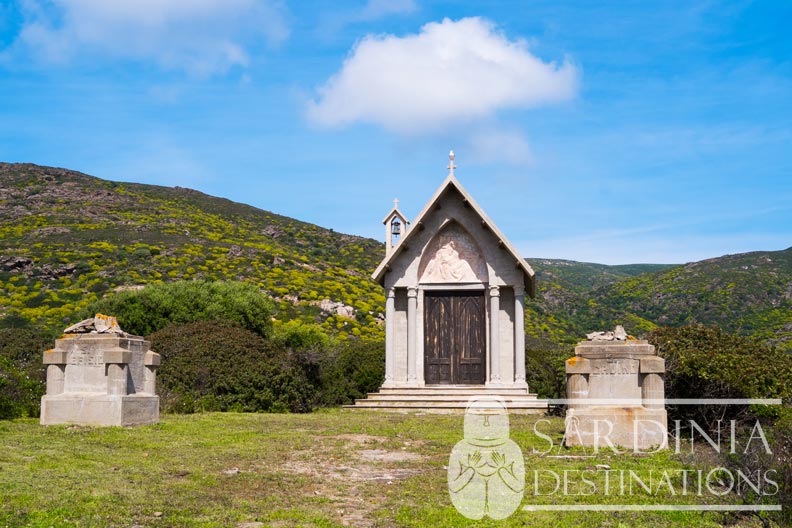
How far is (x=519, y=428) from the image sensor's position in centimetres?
1658

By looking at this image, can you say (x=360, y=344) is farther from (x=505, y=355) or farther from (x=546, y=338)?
→ (x=546, y=338)

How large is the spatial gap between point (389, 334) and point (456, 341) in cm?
223

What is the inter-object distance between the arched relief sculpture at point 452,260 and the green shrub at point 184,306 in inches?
549

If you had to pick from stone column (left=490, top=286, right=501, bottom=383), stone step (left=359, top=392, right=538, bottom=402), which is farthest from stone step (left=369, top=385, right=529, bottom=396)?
stone column (left=490, top=286, right=501, bottom=383)

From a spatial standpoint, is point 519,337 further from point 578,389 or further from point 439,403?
point 578,389

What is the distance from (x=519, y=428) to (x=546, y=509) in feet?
27.5

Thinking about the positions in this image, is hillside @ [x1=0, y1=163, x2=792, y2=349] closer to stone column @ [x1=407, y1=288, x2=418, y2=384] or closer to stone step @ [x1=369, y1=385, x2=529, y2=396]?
A: stone step @ [x1=369, y1=385, x2=529, y2=396]

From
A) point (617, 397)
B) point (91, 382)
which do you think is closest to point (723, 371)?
point (617, 397)

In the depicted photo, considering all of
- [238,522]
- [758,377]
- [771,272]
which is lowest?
[238,522]

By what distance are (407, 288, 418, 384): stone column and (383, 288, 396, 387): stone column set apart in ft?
2.01

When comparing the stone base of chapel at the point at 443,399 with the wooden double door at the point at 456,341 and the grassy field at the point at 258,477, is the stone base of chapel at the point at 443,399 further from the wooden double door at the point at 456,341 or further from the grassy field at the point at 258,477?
the grassy field at the point at 258,477

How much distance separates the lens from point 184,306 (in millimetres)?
37125

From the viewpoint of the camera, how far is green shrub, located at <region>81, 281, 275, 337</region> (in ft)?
119

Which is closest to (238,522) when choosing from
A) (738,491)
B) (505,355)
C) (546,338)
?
(738,491)
